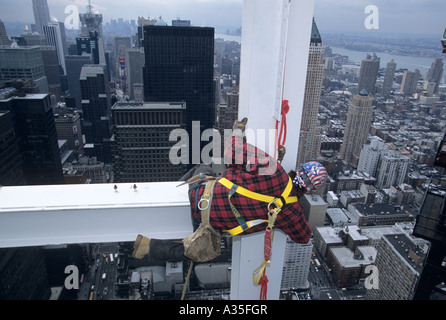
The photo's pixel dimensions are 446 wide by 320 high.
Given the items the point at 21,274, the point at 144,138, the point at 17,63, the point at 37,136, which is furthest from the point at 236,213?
the point at 17,63

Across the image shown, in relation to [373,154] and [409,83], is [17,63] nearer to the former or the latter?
[373,154]

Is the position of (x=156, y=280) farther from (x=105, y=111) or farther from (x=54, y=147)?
(x=105, y=111)

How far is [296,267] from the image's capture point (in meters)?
15.3

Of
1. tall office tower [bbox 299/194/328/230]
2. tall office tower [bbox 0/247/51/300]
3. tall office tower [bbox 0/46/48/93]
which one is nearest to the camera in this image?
tall office tower [bbox 0/247/51/300]

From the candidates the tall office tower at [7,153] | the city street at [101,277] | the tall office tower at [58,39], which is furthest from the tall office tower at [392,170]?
the tall office tower at [58,39]

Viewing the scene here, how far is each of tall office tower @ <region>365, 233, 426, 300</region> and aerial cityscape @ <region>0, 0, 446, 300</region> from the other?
6 centimetres

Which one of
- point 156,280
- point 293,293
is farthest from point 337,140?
point 156,280

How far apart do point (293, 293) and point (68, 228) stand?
53.2 ft

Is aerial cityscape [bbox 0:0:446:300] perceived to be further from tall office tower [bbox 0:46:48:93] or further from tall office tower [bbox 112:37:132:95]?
tall office tower [bbox 112:37:132:95]

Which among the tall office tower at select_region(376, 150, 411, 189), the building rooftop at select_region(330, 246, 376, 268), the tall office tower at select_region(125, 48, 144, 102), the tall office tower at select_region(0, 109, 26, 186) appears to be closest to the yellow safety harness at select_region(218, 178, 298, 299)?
the tall office tower at select_region(0, 109, 26, 186)

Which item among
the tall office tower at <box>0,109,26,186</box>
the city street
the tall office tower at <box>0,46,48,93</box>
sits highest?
the tall office tower at <box>0,46,48,93</box>

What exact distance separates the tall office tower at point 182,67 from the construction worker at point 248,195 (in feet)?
79.7

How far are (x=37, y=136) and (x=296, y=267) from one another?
1551cm

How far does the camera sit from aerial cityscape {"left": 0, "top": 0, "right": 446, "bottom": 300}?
→ 7.71 m
